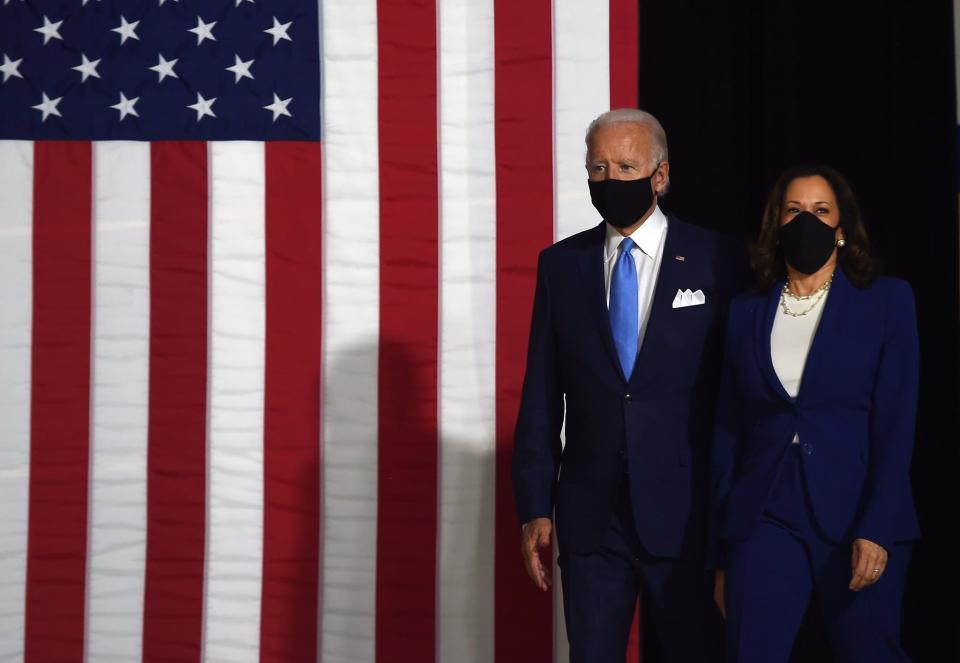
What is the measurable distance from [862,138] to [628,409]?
52.8 inches

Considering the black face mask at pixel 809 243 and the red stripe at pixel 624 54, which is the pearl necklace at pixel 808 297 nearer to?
the black face mask at pixel 809 243

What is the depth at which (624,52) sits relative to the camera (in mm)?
3514

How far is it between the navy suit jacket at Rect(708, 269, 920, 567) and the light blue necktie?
0.24 m

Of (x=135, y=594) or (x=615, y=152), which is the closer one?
(x=615, y=152)

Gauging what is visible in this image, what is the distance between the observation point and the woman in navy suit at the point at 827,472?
2238 mm

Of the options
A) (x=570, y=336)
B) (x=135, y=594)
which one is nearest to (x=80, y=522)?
(x=135, y=594)

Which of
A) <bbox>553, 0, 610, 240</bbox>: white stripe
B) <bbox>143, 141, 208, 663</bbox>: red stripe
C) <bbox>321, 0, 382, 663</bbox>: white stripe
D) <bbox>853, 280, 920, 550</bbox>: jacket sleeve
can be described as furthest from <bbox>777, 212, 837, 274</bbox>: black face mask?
<bbox>143, 141, 208, 663</bbox>: red stripe

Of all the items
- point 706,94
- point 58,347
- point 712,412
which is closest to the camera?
point 712,412

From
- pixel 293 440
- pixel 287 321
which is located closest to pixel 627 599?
pixel 293 440

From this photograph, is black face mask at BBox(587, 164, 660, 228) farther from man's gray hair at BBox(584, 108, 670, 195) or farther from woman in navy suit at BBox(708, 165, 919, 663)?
woman in navy suit at BBox(708, 165, 919, 663)

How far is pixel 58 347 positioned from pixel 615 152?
1.89m

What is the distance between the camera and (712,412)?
8.21ft

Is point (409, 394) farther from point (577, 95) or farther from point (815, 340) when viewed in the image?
point (815, 340)

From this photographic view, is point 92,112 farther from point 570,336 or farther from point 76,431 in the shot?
point 570,336
